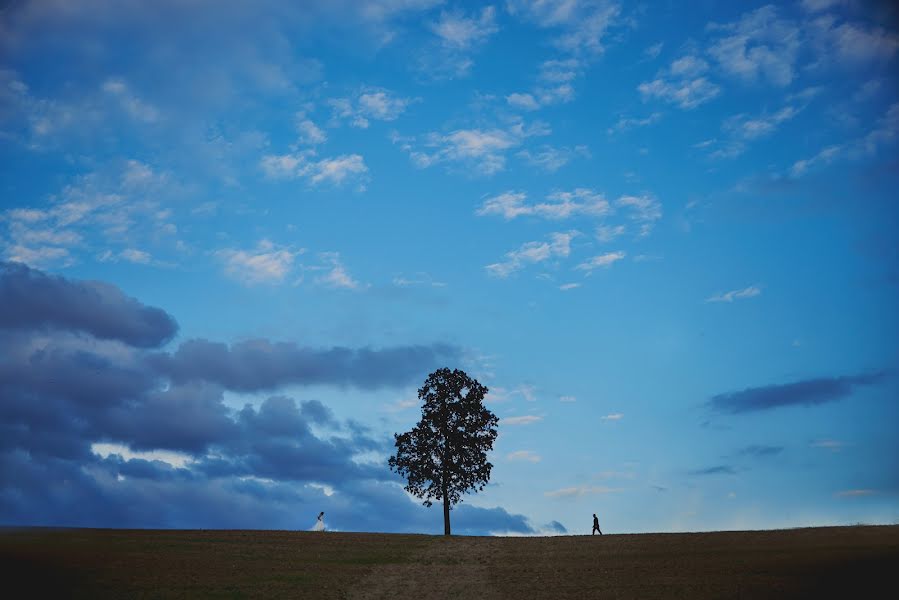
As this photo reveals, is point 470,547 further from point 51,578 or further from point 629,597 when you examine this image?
point 51,578

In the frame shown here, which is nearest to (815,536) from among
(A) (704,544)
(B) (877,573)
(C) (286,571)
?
(A) (704,544)

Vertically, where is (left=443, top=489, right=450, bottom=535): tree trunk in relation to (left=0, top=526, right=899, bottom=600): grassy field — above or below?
above

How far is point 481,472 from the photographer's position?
63.8m

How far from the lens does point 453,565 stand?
134ft

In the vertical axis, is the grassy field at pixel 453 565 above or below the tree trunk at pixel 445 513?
below

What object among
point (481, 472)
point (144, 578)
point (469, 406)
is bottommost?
point (144, 578)

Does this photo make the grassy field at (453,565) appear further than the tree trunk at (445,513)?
No

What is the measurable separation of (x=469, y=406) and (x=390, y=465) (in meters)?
9.31

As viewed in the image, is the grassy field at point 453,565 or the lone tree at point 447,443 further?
the lone tree at point 447,443

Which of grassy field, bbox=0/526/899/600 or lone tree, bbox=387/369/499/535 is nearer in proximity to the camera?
grassy field, bbox=0/526/899/600

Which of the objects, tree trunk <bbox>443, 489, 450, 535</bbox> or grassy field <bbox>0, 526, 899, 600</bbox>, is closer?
grassy field <bbox>0, 526, 899, 600</bbox>

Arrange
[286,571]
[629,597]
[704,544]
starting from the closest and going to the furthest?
[629,597], [286,571], [704,544]

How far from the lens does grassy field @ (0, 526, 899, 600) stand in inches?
1275

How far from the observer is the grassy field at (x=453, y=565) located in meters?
32.4
